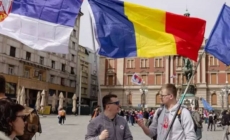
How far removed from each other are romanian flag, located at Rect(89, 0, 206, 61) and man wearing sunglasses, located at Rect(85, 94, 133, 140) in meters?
1.68

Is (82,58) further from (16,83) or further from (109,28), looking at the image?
(109,28)

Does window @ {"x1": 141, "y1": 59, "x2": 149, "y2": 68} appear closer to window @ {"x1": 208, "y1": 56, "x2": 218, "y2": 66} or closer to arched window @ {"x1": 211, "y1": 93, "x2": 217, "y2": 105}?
window @ {"x1": 208, "y1": 56, "x2": 218, "y2": 66}

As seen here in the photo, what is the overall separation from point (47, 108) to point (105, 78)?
2741 centimetres

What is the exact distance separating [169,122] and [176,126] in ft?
0.43

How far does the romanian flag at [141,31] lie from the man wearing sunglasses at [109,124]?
1678 millimetres

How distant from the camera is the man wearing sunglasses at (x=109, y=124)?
4160 mm

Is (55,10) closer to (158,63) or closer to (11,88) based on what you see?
(11,88)

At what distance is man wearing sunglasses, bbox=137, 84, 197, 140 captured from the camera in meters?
4.43

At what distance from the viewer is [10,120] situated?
2.85 metres

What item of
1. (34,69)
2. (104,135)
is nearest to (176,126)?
(104,135)

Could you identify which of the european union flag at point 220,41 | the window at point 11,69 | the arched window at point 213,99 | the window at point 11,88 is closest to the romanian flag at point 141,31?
the european union flag at point 220,41

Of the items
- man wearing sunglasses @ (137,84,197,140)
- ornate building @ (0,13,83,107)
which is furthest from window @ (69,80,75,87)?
man wearing sunglasses @ (137,84,197,140)

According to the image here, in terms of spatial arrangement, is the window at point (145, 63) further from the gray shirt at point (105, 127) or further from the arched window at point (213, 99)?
the gray shirt at point (105, 127)

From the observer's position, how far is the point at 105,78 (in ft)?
226
